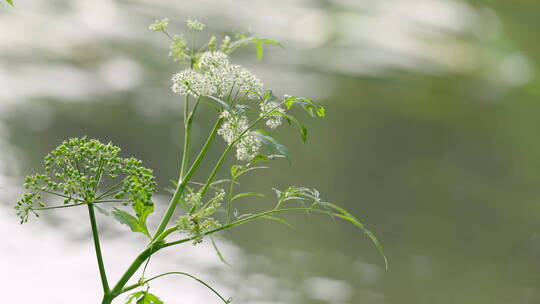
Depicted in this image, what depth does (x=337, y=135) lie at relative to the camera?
3.05 meters

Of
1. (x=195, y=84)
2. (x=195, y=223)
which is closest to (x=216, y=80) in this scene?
(x=195, y=84)

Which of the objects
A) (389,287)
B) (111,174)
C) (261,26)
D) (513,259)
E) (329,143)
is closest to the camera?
(111,174)

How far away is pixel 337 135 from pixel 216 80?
2.49m

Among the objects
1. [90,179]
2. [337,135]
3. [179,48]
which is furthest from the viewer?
[337,135]

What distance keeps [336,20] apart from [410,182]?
1.76 m

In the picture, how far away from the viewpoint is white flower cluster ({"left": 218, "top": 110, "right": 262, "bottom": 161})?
581mm

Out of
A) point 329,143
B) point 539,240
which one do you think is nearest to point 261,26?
point 329,143

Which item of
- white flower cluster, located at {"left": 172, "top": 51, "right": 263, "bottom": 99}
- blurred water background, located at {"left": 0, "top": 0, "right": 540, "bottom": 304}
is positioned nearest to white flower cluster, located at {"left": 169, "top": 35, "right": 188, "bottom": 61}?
white flower cluster, located at {"left": 172, "top": 51, "right": 263, "bottom": 99}

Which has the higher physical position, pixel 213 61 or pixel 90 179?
pixel 213 61

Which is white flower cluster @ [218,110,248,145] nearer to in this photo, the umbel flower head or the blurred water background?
the umbel flower head

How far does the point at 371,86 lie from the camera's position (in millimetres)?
3688

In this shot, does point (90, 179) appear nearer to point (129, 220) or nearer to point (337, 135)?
point (129, 220)

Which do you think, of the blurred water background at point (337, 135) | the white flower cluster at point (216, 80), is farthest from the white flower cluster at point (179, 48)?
the blurred water background at point (337, 135)

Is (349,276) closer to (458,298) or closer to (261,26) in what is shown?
(458,298)
